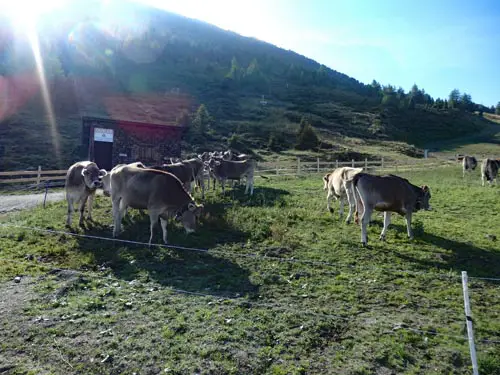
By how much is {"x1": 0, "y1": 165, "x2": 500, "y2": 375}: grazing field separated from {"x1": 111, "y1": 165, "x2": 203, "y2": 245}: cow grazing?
72cm

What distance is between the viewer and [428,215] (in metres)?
16.9

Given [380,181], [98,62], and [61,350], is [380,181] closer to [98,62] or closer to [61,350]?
[61,350]

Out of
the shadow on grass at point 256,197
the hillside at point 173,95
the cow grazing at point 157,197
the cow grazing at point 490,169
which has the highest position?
the hillside at point 173,95

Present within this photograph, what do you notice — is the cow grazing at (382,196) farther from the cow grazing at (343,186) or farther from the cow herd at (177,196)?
the cow grazing at (343,186)

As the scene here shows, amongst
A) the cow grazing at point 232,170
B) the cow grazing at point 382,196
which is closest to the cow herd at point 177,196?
the cow grazing at point 382,196

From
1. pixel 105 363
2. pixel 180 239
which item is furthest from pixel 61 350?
pixel 180 239

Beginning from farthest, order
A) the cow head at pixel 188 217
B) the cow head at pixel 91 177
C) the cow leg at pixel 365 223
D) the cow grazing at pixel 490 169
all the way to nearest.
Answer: the cow grazing at pixel 490 169, the cow head at pixel 91 177, the cow head at pixel 188 217, the cow leg at pixel 365 223

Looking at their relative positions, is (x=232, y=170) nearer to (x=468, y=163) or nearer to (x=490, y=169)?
(x=490, y=169)

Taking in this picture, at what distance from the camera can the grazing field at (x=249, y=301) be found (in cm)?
635

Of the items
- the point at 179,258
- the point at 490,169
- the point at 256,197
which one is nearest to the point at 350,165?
the point at 490,169

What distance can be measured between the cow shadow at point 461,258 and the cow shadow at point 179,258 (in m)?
4.95

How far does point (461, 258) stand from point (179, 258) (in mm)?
7694

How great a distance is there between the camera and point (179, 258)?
11.0 meters

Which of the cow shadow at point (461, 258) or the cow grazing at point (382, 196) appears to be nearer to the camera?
the cow shadow at point (461, 258)
